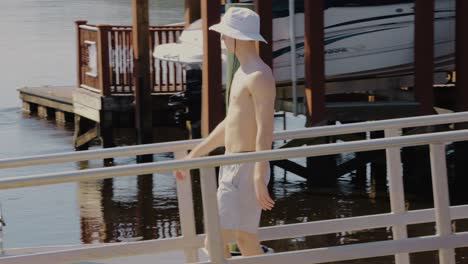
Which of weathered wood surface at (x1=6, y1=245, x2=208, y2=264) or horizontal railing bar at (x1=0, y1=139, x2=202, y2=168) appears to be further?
weathered wood surface at (x1=6, y1=245, x2=208, y2=264)

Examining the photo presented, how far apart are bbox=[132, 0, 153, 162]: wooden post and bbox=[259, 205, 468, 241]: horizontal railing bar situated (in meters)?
12.9

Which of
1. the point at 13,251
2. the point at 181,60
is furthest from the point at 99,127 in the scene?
the point at 13,251

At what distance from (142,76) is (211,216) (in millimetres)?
14107

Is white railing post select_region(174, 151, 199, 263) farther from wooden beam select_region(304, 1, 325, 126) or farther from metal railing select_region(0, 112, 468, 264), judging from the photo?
wooden beam select_region(304, 1, 325, 126)

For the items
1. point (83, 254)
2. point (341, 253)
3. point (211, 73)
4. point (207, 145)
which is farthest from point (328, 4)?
point (83, 254)

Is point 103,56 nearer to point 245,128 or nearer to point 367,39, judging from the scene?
point 367,39

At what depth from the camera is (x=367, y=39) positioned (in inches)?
750

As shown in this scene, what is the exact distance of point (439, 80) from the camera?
19312mm

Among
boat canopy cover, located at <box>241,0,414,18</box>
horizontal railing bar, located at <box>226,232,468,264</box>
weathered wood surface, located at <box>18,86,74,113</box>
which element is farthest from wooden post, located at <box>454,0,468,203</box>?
horizontal railing bar, located at <box>226,232,468,264</box>

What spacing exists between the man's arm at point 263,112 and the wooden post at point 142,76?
516 inches

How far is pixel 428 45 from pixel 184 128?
7.03 metres

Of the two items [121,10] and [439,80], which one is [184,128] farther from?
[121,10]

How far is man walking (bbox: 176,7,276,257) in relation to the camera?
→ 689 cm

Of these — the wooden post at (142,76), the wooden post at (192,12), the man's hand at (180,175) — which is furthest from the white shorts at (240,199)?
the wooden post at (192,12)
